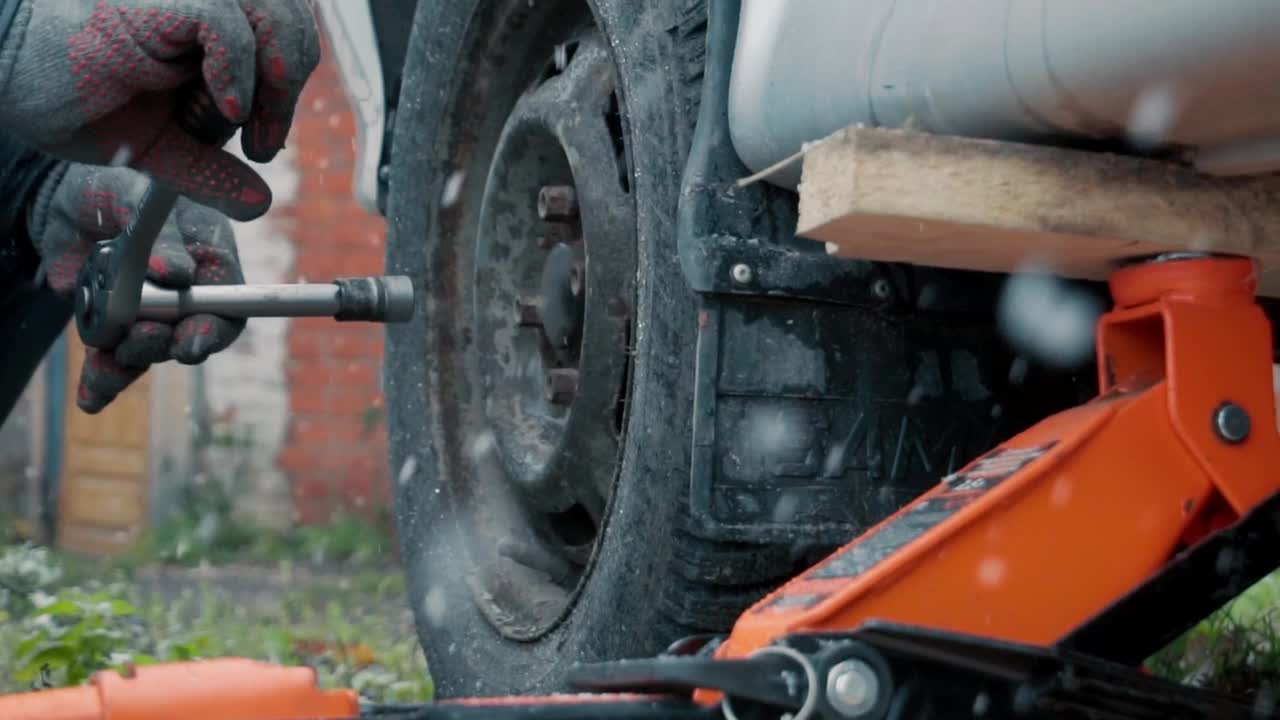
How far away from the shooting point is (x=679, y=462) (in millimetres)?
1516

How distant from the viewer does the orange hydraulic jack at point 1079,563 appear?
3.67 ft

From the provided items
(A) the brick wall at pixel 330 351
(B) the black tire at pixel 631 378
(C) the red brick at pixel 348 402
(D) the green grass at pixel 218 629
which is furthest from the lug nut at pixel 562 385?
(C) the red brick at pixel 348 402

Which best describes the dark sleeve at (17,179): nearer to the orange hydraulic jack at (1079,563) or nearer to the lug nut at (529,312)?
the lug nut at (529,312)

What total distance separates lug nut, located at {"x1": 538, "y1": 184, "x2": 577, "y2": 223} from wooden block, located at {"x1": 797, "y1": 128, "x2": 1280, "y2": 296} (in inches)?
32.7

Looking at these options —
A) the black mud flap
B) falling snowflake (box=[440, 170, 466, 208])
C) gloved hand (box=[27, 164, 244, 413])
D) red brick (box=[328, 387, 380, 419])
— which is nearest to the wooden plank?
red brick (box=[328, 387, 380, 419])

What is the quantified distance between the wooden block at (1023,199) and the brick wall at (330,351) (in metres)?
4.56

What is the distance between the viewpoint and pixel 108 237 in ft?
7.47

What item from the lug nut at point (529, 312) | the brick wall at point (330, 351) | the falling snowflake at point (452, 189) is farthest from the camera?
the brick wall at point (330, 351)

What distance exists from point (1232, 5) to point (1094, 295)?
21.1 inches

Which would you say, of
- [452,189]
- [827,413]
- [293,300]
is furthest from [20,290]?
[827,413]

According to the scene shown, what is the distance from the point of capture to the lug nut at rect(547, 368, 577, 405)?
1991mm

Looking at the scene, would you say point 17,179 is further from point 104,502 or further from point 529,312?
point 104,502

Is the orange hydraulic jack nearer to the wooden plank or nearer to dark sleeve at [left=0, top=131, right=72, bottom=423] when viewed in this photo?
dark sleeve at [left=0, top=131, right=72, bottom=423]

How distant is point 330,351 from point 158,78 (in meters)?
4.07
